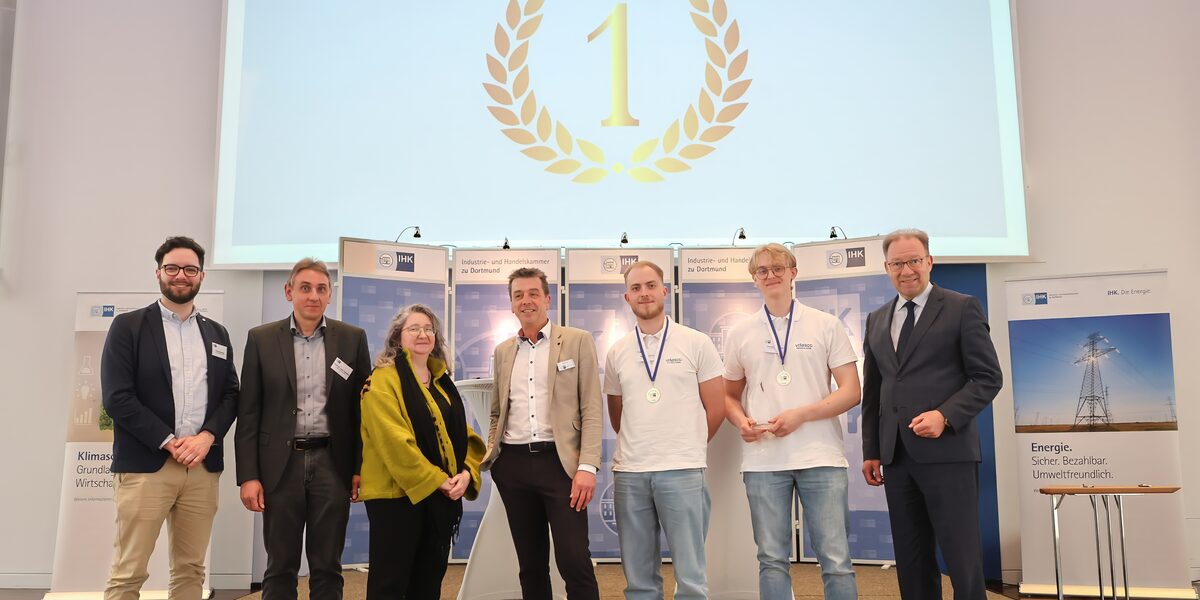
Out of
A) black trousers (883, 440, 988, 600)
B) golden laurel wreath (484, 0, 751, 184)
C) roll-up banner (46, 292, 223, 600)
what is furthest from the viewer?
golden laurel wreath (484, 0, 751, 184)

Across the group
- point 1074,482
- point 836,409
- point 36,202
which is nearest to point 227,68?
point 36,202

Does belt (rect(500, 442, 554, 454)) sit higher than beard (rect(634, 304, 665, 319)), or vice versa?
beard (rect(634, 304, 665, 319))

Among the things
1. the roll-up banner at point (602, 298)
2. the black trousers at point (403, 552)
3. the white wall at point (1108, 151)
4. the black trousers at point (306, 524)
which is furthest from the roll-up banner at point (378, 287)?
the white wall at point (1108, 151)

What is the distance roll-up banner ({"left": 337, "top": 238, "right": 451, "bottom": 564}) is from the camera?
519 centimetres

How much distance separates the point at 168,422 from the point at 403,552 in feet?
3.42

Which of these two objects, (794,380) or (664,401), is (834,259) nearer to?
(794,380)

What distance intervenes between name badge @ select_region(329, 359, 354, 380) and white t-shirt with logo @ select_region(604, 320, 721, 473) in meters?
1.00

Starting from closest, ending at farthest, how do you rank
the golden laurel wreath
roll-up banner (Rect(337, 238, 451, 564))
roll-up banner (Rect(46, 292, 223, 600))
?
roll-up banner (Rect(46, 292, 223, 600)), roll-up banner (Rect(337, 238, 451, 564)), the golden laurel wreath

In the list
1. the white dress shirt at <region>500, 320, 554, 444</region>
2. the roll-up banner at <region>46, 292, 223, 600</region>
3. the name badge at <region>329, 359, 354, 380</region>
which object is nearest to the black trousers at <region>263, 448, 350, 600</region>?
the name badge at <region>329, 359, 354, 380</region>

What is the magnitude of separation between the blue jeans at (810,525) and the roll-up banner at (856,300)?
2.36 m

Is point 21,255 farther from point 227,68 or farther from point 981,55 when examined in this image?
point 981,55

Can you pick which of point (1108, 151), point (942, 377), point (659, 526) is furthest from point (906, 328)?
point (1108, 151)

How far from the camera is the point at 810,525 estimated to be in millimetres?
2973

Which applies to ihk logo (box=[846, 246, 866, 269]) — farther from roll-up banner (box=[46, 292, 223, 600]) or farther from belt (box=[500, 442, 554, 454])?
roll-up banner (box=[46, 292, 223, 600])
